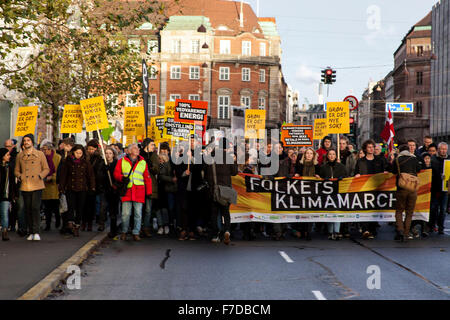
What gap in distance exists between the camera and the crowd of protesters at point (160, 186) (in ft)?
47.9

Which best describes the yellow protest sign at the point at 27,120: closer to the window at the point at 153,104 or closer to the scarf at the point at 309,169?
the scarf at the point at 309,169

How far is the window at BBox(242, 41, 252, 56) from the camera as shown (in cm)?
8200

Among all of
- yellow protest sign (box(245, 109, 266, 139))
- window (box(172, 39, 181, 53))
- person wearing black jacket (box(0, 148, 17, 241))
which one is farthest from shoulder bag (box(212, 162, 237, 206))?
window (box(172, 39, 181, 53))

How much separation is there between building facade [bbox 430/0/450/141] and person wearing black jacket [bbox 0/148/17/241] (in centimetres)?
6577

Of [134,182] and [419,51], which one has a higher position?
[419,51]

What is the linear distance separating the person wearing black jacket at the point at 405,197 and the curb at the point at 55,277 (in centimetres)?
629

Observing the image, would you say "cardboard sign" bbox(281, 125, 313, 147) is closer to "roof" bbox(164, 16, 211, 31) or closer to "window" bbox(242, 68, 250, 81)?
"window" bbox(242, 68, 250, 81)

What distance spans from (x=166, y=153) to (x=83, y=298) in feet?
26.1

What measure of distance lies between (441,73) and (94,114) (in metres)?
66.9

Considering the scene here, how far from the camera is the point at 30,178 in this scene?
47.0ft

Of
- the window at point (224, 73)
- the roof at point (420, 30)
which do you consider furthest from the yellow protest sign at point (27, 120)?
the roof at point (420, 30)

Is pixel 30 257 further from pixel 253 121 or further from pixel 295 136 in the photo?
pixel 253 121

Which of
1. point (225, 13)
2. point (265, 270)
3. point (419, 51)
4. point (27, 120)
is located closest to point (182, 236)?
point (265, 270)
